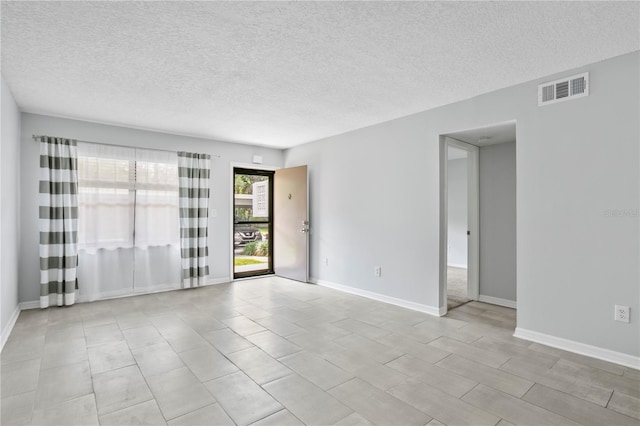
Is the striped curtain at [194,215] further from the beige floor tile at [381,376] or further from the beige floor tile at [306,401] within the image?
the beige floor tile at [381,376]

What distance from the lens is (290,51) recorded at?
8.51ft

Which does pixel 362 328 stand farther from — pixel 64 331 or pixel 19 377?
pixel 64 331

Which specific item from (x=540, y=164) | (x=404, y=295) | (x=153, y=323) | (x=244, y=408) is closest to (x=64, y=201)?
(x=153, y=323)

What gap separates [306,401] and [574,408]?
5.44 ft

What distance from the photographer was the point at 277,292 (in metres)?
5.05

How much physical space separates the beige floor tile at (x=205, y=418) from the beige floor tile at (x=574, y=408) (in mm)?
1893

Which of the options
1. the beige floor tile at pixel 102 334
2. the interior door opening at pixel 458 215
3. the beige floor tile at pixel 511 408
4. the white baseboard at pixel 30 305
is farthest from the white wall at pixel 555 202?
the white baseboard at pixel 30 305

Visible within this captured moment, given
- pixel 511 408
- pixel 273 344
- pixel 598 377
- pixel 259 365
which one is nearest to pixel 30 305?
pixel 273 344

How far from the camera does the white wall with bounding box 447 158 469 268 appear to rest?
740cm

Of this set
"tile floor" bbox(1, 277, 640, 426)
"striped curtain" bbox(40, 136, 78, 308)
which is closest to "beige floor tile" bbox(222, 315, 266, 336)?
"tile floor" bbox(1, 277, 640, 426)

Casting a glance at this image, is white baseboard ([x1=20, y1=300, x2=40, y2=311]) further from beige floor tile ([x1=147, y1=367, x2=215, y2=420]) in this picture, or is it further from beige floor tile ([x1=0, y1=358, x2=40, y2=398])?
beige floor tile ([x1=147, y1=367, x2=215, y2=420])

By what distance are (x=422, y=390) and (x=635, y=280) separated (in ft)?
6.21

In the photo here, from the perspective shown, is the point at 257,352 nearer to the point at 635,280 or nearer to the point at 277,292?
the point at 277,292

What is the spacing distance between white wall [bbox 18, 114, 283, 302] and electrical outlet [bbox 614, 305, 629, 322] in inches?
197
